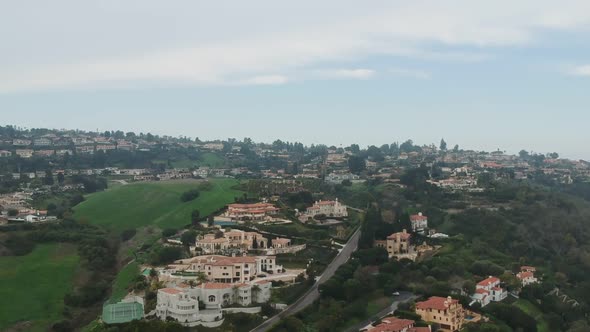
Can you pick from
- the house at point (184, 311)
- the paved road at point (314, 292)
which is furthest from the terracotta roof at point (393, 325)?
the house at point (184, 311)

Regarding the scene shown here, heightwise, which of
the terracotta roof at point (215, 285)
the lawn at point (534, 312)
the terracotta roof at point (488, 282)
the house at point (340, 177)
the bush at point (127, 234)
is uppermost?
the house at point (340, 177)

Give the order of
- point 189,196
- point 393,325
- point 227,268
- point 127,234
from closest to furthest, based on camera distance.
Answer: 1. point 393,325
2. point 227,268
3. point 127,234
4. point 189,196

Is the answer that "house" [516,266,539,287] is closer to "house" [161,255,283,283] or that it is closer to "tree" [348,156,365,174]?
"house" [161,255,283,283]

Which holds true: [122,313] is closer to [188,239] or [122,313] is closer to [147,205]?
[188,239]

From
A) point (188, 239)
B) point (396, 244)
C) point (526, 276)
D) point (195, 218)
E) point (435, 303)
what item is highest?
point (195, 218)

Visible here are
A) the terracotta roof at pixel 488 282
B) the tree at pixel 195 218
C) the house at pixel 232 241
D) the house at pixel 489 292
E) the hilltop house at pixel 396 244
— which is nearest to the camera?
the house at pixel 489 292

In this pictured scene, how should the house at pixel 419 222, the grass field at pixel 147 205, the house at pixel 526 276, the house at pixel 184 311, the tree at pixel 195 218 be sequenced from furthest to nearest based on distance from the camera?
the grass field at pixel 147 205 < the house at pixel 419 222 < the tree at pixel 195 218 < the house at pixel 526 276 < the house at pixel 184 311

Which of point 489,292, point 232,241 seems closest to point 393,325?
point 489,292

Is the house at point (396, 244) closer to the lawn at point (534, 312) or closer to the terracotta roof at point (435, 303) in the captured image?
the lawn at point (534, 312)
